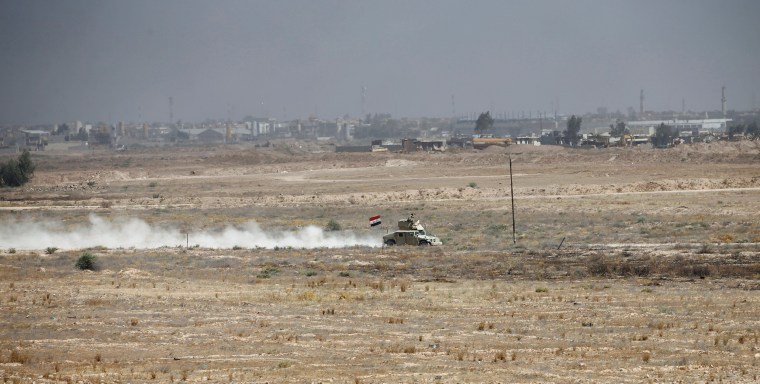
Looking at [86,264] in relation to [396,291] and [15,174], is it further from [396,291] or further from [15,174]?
[15,174]

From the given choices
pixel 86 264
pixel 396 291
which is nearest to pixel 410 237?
pixel 396 291

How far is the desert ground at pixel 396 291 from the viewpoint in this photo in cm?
2834

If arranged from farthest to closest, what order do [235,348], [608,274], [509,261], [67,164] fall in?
[67,164] < [509,261] < [608,274] < [235,348]

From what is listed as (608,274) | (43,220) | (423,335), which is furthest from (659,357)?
(43,220)

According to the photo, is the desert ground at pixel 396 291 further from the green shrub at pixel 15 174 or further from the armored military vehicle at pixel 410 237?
the green shrub at pixel 15 174

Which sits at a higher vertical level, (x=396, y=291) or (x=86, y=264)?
(x=86, y=264)

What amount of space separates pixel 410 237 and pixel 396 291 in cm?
1762

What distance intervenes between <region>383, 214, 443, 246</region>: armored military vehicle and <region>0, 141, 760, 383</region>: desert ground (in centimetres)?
198

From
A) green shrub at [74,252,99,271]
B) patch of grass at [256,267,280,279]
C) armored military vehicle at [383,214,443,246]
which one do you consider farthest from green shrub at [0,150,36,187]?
patch of grass at [256,267,280,279]

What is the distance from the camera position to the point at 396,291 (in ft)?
139

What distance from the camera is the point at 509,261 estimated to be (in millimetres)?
51594

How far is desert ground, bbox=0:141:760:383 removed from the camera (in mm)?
28344

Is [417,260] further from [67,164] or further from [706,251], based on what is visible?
[67,164]

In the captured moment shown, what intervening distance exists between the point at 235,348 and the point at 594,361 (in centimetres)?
1034
